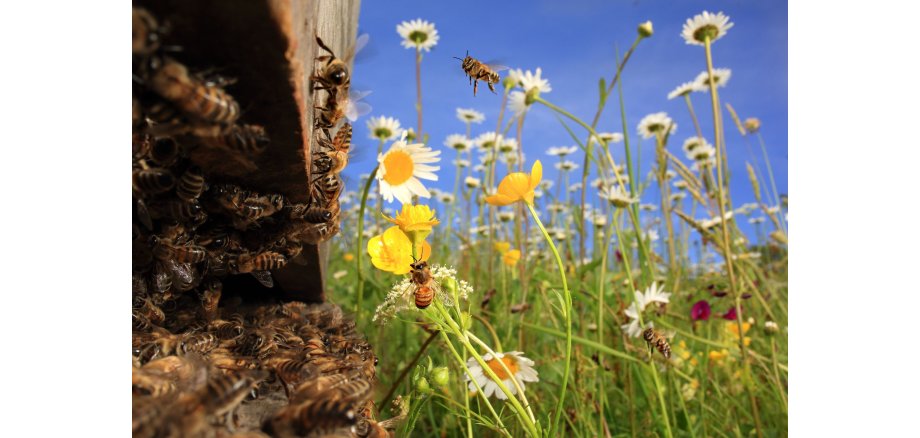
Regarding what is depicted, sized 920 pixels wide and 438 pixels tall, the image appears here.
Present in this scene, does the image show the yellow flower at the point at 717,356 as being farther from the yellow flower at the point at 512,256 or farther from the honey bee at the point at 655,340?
the honey bee at the point at 655,340

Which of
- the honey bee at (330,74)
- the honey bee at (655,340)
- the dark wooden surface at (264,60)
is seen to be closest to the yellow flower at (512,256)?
the honey bee at (655,340)

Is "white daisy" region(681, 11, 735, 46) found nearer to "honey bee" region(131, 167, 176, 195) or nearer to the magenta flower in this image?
the magenta flower

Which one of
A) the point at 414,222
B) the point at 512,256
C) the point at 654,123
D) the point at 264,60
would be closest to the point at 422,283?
the point at 414,222

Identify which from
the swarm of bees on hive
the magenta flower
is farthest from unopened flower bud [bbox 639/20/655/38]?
the swarm of bees on hive

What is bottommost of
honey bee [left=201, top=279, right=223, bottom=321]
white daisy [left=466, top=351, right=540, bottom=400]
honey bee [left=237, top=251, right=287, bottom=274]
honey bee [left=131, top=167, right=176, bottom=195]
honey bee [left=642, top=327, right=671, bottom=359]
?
white daisy [left=466, top=351, right=540, bottom=400]

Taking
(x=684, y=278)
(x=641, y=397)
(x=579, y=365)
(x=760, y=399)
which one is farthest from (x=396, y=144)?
(x=684, y=278)

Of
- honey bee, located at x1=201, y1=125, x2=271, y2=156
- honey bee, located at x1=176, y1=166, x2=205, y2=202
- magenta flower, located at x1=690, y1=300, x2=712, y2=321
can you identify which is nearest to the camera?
honey bee, located at x1=201, y1=125, x2=271, y2=156

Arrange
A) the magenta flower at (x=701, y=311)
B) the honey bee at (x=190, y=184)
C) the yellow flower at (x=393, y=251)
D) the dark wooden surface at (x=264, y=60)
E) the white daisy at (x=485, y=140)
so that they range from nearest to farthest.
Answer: the dark wooden surface at (x=264, y=60), the honey bee at (x=190, y=184), the yellow flower at (x=393, y=251), the magenta flower at (x=701, y=311), the white daisy at (x=485, y=140)
